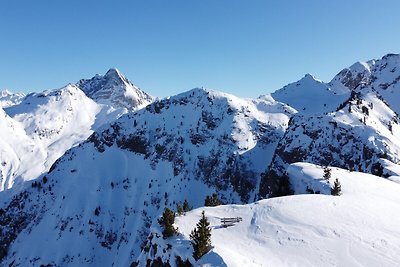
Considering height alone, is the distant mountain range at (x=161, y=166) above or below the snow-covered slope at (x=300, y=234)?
above

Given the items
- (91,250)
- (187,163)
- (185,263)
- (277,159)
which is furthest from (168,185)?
(185,263)

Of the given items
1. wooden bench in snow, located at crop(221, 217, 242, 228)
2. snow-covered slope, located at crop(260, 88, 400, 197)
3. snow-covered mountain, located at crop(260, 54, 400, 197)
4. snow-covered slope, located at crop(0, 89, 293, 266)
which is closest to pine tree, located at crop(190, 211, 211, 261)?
wooden bench in snow, located at crop(221, 217, 242, 228)

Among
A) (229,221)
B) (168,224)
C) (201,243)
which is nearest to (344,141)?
(229,221)

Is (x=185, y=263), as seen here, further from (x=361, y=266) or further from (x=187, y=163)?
(x=187, y=163)

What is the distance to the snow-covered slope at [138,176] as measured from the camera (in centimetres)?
13200

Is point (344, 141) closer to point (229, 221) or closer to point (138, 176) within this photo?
point (229, 221)

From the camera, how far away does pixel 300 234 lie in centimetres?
2638

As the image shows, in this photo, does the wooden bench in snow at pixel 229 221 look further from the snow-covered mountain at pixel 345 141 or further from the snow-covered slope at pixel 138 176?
the snow-covered slope at pixel 138 176

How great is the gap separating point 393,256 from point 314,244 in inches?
198

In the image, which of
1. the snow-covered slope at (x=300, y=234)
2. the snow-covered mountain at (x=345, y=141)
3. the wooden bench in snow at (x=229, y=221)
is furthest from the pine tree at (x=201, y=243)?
the snow-covered mountain at (x=345, y=141)

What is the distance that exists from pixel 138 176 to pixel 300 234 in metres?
133

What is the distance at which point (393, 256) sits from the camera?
73.3 feet

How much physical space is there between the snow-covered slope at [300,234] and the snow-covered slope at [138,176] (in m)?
97.9

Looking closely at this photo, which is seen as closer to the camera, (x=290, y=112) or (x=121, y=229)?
(x=121, y=229)
